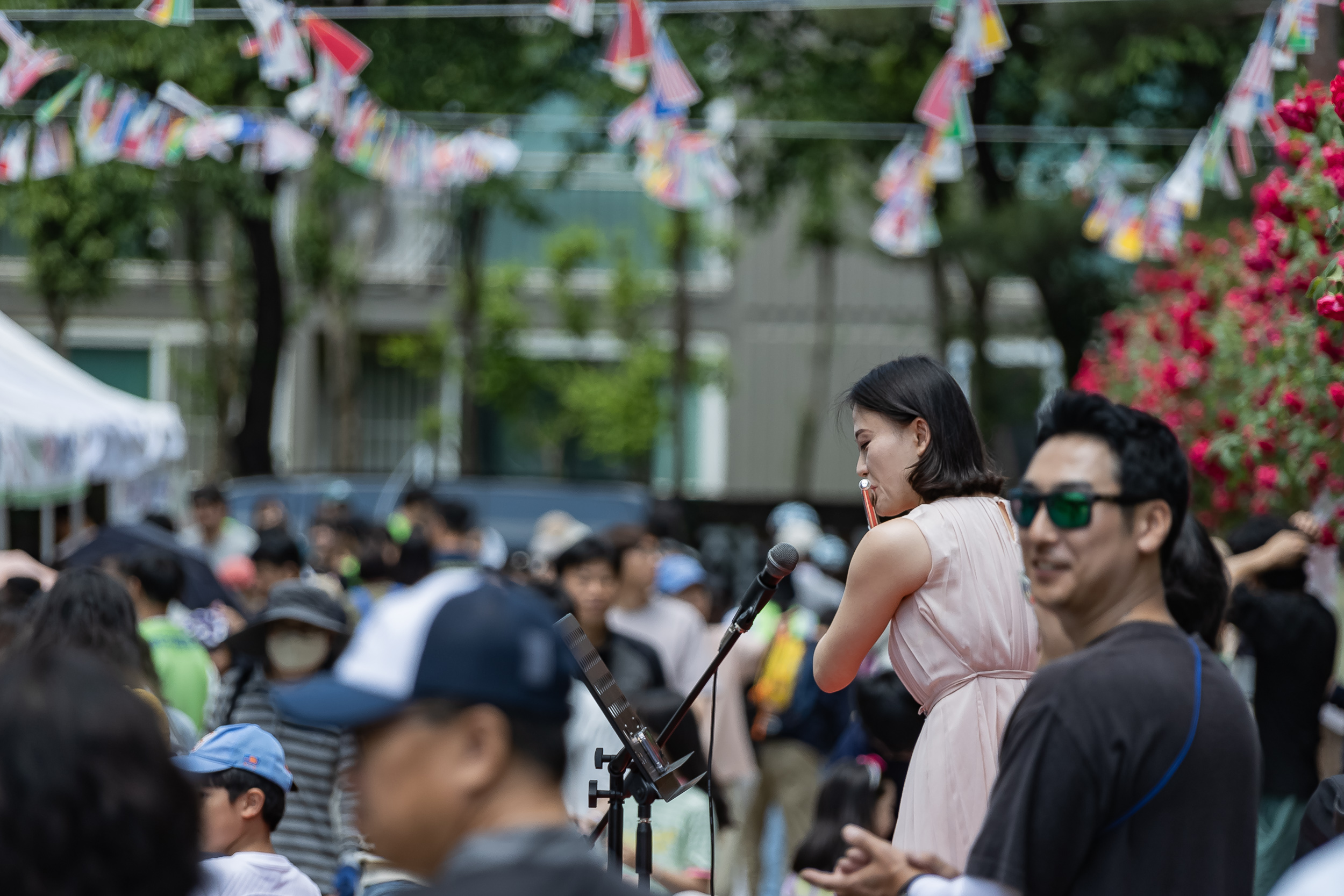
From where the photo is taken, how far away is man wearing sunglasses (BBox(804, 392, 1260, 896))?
202 cm

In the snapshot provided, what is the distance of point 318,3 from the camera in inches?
506

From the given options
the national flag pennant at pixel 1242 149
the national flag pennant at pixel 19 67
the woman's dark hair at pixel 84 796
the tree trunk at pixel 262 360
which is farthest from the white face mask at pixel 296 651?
the tree trunk at pixel 262 360

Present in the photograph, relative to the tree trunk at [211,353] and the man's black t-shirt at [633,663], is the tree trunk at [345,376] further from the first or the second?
the man's black t-shirt at [633,663]

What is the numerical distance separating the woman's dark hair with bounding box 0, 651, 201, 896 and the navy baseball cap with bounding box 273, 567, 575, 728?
6.7 inches

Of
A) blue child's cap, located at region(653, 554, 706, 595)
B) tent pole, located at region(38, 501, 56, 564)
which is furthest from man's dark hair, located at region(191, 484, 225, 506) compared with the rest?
blue child's cap, located at region(653, 554, 706, 595)

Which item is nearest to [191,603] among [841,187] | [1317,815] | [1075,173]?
[1317,815]

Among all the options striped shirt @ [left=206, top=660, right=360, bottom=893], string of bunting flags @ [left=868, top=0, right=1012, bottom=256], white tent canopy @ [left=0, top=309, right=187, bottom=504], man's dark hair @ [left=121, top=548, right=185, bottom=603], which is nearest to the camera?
striped shirt @ [left=206, top=660, right=360, bottom=893]

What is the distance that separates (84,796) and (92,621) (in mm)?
2407

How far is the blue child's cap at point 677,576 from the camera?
7.55 metres

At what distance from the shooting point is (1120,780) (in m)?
2.02

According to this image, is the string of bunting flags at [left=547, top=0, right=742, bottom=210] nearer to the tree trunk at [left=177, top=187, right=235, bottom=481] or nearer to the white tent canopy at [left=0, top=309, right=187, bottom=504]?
the white tent canopy at [left=0, top=309, right=187, bottom=504]

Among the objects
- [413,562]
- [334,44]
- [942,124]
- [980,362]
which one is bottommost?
[413,562]

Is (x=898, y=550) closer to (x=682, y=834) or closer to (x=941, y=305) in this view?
(x=682, y=834)

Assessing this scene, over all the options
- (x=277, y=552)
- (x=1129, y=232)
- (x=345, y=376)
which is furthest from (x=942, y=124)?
(x=345, y=376)
